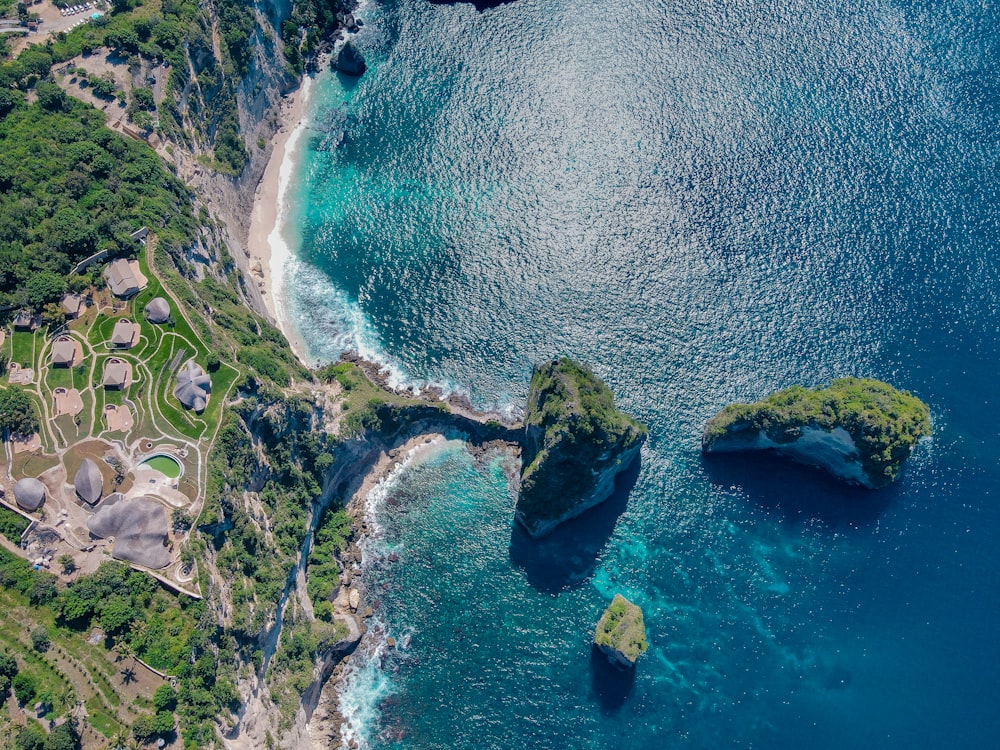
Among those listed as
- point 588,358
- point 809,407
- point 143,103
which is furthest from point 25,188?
point 809,407

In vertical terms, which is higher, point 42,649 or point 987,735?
point 987,735

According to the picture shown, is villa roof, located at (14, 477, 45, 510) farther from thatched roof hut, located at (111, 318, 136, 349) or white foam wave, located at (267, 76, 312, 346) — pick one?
white foam wave, located at (267, 76, 312, 346)

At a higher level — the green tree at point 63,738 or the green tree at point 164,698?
the green tree at point 164,698

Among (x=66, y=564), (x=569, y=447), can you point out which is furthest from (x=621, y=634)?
(x=66, y=564)

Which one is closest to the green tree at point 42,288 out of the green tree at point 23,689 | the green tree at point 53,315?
the green tree at point 53,315

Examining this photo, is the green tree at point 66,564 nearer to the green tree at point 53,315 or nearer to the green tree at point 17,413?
the green tree at point 17,413

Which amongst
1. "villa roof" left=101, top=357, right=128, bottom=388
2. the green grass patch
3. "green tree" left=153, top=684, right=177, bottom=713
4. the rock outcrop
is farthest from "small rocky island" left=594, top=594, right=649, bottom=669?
the rock outcrop

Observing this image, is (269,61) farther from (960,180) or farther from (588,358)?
(960,180)
